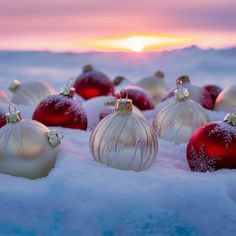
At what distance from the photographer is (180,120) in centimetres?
169

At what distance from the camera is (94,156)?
1438 mm

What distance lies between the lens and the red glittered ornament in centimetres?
176

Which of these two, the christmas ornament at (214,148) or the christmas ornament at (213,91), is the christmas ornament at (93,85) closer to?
the christmas ornament at (213,91)

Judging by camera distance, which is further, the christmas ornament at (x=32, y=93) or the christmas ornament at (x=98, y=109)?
the christmas ornament at (x=32, y=93)

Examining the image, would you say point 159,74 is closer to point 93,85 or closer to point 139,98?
point 93,85

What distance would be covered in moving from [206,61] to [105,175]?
4430 millimetres

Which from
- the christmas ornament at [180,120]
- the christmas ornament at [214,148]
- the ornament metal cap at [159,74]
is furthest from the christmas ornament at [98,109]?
the ornament metal cap at [159,74]

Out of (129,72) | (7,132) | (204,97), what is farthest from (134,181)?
(129,72)

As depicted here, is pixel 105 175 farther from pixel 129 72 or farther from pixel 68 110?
pixel 129 72

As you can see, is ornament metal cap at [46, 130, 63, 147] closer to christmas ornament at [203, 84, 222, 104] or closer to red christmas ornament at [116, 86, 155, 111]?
red christmas ornament at [116, 86, 155, 111]

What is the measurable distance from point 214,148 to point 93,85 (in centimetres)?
121

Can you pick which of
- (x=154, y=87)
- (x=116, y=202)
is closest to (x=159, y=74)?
(x=154, y=87)

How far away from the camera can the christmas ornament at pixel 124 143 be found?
138 centimetres

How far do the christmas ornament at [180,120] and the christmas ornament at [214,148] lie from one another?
9.8 inches
